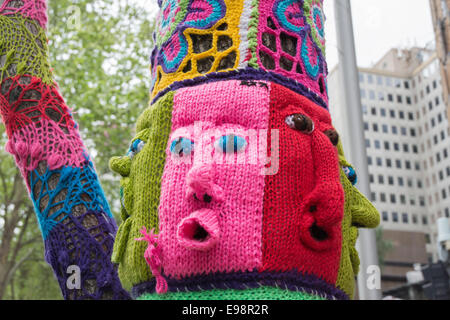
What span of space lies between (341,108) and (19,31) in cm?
223

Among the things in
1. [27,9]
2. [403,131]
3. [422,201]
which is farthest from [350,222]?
[422,201]

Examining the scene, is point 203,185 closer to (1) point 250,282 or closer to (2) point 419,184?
(1) point 250,282

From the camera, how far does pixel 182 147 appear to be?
4.73 ft

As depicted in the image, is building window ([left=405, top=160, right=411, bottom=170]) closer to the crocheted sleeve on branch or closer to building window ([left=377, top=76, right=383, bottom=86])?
building window ([left=377, top=76, right=383, bottom=86])

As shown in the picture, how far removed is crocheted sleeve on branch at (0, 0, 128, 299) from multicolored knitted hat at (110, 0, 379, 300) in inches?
20.2

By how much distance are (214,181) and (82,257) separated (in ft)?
2.90

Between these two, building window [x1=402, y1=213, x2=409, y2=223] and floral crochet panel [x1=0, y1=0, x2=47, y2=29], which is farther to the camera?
building window [x1=402, y1=213, x2=409, y2=223]

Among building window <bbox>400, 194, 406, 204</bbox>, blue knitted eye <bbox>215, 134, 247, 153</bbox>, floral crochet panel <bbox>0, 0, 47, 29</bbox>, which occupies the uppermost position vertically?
building window <bbox>400, 194, 406, 204</bbox>

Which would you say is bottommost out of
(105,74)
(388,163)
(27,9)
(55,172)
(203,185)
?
(203,185)

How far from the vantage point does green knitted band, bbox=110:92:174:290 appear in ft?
4.81

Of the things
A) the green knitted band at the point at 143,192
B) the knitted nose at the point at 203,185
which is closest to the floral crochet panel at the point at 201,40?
the green knitted band at the point at 143,192

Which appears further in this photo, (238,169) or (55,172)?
(55,172)

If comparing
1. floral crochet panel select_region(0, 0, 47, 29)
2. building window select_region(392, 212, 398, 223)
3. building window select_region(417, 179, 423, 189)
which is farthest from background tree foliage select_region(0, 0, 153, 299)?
building window select_region(417, 179, 423, 189)

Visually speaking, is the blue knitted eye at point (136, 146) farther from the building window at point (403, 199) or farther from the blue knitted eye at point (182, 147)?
the building window at point (403, 199)
